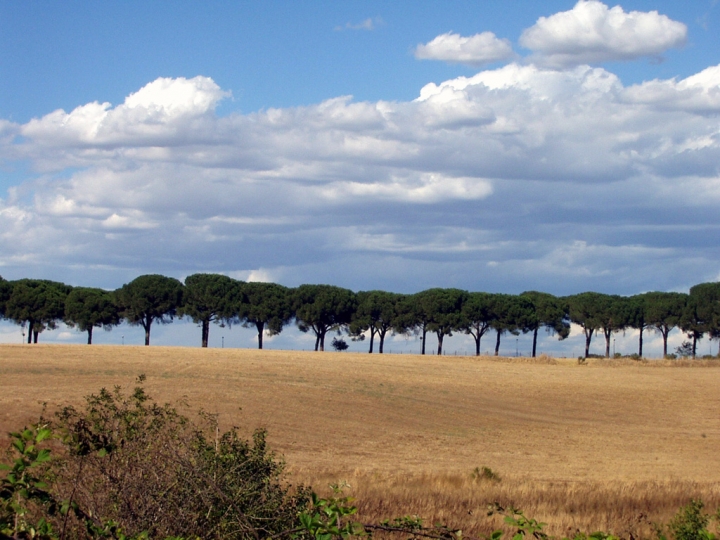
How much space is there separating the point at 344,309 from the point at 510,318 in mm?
21881

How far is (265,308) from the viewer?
10138 cm

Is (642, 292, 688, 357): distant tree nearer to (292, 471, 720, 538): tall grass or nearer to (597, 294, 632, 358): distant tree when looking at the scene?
(597, 294, 632, 358): distant tree

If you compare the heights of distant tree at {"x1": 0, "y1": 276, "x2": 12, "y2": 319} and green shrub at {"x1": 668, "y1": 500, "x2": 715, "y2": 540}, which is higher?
distant tree at {"x1": 0, "y1": 276, "x2": 12, "y2": 319}

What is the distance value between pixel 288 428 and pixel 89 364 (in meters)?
18.9

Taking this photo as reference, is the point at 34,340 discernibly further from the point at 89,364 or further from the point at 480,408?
the point at 480,408

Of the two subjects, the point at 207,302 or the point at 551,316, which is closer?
the point at 207,302

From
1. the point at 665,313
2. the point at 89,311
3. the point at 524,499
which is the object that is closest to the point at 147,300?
the point at 89,311

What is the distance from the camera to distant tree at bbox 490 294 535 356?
10425 cm

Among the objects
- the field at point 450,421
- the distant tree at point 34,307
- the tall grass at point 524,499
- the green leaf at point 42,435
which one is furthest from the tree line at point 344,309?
the green leaf at point 42,435

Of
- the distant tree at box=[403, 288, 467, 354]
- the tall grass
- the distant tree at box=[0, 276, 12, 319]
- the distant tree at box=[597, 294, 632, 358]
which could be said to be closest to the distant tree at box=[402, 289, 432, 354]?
the distant tree at box=[403, 288, 467, 354]

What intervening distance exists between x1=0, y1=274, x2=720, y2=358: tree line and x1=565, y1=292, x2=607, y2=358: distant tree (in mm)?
140

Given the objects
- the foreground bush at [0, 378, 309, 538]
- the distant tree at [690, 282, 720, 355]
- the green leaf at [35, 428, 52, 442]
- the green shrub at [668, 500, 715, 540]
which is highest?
the distant tree at [690, 282, 720, 355]

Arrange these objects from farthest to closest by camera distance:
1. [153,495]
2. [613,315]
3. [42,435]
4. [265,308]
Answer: [613,315], [265,308], [153,495], [42,435]

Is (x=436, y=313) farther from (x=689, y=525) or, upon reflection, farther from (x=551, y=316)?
(x=689, y=525)
